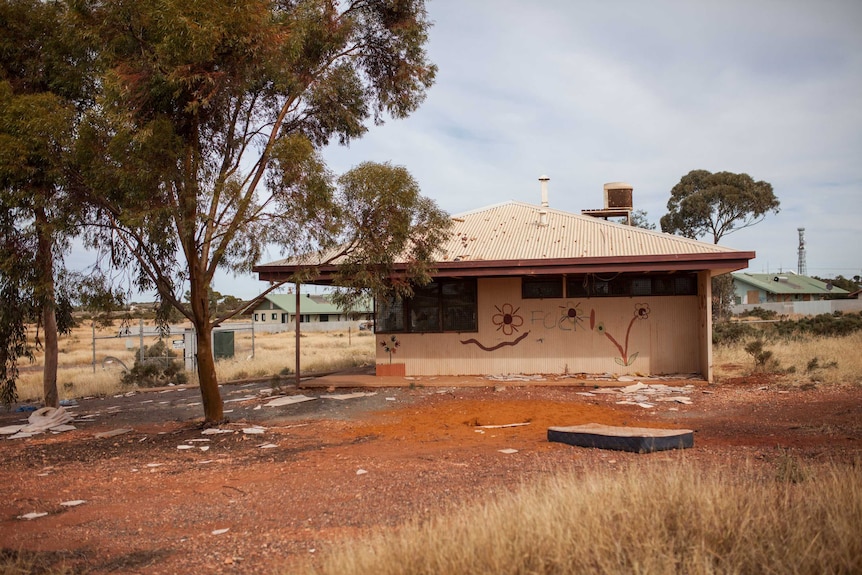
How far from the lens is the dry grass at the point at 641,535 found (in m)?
4.39

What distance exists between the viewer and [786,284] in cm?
7394

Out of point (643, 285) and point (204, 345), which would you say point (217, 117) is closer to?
point (204, 345)

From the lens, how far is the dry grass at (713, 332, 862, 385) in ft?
52.5

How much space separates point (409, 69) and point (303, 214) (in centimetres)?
388

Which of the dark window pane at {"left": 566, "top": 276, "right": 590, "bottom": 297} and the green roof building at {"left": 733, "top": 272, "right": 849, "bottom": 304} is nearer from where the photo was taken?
the dark window pane at {"left": 566, "top": 276, "right": 590, "bottom": 297}

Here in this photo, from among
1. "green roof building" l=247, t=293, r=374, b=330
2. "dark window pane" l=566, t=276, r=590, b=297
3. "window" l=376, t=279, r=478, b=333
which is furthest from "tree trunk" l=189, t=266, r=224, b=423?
"green roof building" l=247, t=293, r=374, b=330

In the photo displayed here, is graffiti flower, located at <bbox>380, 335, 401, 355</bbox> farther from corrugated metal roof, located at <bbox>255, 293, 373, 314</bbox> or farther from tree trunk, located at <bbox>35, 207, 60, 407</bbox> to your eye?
corrugated metal roof, located at <bbox>255, 293, 373, 314</bbox>

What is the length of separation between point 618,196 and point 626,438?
15.0m

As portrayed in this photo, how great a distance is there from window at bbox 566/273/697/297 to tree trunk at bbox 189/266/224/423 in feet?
30.5

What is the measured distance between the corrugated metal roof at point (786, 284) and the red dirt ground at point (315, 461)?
59.8 m

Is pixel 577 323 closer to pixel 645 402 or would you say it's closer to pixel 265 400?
pixel 645 402

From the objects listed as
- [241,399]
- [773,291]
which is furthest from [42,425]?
[773,291]

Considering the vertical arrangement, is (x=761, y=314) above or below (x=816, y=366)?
above

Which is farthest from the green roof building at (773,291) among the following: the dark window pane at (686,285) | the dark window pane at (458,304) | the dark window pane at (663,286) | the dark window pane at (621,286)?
the dark window pane at (458,304)
